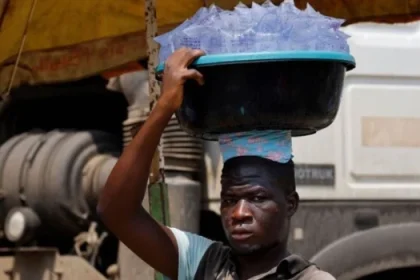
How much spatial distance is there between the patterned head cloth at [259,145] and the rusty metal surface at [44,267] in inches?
102

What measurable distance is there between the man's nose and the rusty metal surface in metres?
2.67

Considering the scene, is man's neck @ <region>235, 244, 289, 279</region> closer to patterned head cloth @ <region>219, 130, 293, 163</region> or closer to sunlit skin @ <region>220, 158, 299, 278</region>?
sunlit skin @ <region>220, 158, 299, 278</region>

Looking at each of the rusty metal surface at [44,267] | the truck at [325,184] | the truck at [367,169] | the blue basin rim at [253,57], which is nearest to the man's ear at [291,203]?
the blue basin rim at [253,57]

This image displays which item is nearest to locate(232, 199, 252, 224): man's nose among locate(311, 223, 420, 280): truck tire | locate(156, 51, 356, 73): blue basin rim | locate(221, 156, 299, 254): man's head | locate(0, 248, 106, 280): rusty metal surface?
locate(221, 156, 299, 254): man's head

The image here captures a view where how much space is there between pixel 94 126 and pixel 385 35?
5.30ft

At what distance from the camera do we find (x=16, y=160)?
5.98m

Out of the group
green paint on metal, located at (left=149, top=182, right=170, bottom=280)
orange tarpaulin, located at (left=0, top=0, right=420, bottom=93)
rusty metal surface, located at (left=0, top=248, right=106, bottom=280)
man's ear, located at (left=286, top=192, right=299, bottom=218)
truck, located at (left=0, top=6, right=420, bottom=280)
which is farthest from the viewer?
rusty metal surface, located at (left=0, top=248, right=106, bottom=280)

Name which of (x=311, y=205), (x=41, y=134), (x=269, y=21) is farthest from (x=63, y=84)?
(x=269, y=21)

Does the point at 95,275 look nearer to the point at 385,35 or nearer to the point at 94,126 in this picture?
the point at 94,126

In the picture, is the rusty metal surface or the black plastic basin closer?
the black plastic basin

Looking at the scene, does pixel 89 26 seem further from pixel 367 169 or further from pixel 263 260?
pixel 263 260

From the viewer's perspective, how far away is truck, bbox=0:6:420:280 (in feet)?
17.4

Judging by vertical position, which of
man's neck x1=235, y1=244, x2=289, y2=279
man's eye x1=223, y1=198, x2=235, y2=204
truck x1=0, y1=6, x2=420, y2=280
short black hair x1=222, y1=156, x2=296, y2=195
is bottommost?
truck x1=0, y1=6, x2=420, y2=280

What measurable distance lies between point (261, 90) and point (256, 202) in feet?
0.92
